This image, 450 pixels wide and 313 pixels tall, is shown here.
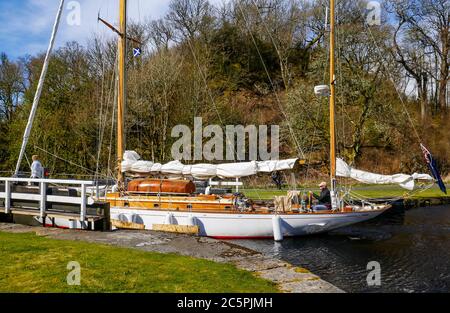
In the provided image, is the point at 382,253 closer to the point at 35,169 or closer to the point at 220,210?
the point at 220,210

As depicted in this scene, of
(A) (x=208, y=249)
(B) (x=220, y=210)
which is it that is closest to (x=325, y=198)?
(B) (x=220, y=210)

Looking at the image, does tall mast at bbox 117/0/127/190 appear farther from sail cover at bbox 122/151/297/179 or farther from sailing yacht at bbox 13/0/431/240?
sail cover at bbox 122/151/297/179

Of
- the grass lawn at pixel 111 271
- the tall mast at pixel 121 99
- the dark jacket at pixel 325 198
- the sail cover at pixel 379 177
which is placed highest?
the tall mast at pixel 121 99

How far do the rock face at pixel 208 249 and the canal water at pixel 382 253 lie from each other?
2298 millimetres

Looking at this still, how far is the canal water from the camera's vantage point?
11391 mm

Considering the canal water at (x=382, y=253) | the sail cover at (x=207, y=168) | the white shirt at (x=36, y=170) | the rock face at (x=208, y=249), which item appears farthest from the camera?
the sail cover at (x=207, y=168)

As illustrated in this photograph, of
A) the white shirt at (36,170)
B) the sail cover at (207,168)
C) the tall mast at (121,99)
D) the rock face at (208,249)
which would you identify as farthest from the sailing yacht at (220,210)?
the white shirt at (36,170)

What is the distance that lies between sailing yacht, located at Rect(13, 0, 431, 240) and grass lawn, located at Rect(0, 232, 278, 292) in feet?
17.4

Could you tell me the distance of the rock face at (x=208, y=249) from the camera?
8.46m

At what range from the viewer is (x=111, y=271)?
27.9 ft

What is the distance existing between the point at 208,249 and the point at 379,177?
1013 centimetres

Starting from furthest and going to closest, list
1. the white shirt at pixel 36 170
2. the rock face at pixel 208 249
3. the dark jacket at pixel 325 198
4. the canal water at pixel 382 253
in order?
the dark jacket at pixel 325 198
the white shirt at pixel 36 170
the canal water at pixel 382 253
the rock face at pixel 208 249

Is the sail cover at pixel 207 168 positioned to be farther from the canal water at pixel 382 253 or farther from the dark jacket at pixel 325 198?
the canal water at pixel 382 253
